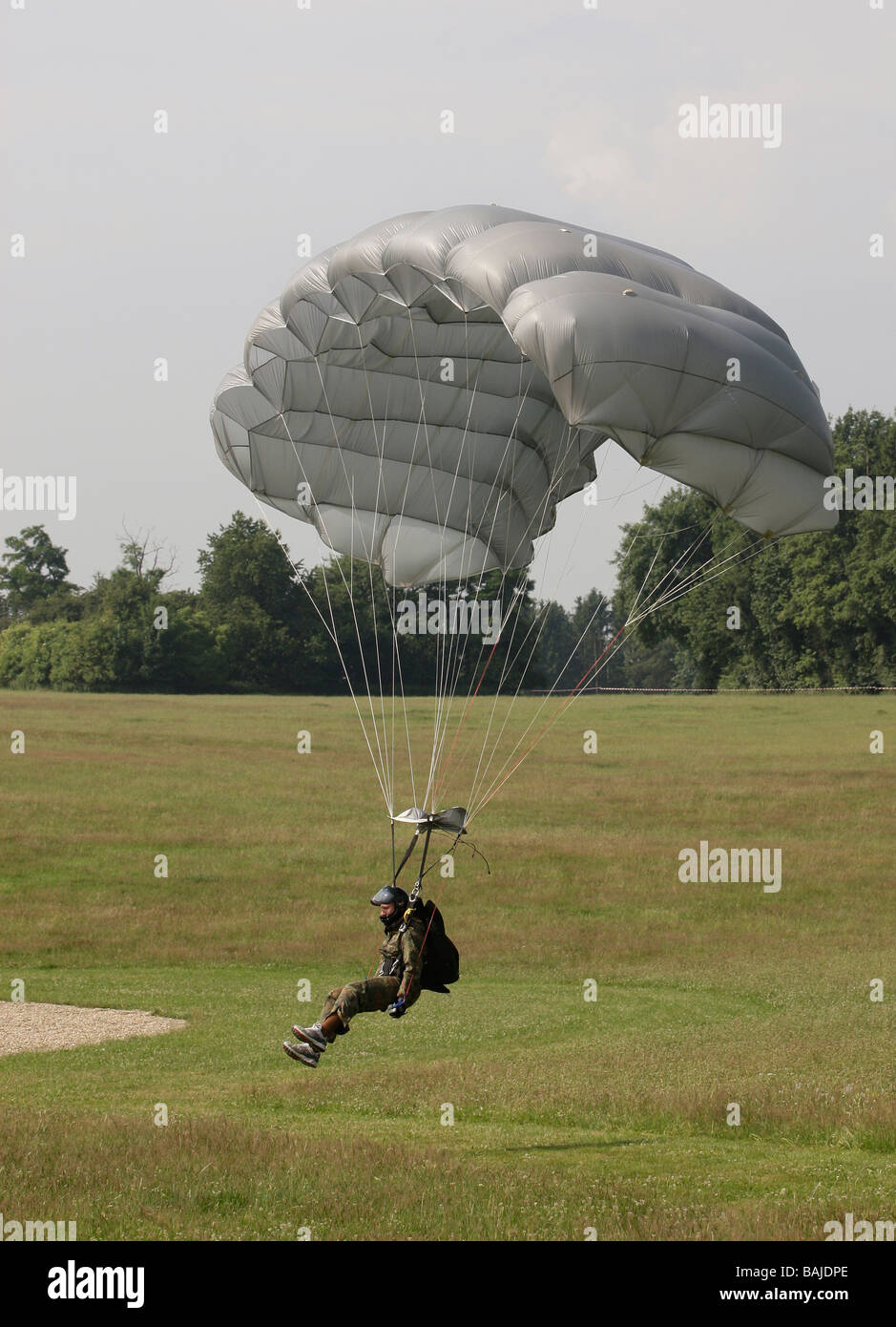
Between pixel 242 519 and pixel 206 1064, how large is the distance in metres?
78.1

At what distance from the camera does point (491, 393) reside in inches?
682

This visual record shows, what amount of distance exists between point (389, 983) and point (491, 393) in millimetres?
8298

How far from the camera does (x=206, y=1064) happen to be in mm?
18203

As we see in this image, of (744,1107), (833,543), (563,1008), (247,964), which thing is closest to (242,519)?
(833,543)

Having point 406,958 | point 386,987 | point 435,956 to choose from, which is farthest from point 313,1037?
point 435,956

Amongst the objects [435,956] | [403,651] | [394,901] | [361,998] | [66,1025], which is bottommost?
[66,1025]

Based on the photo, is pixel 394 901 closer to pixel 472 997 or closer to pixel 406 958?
pixel 406 958

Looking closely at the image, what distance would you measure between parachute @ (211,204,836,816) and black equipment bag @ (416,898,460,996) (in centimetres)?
110

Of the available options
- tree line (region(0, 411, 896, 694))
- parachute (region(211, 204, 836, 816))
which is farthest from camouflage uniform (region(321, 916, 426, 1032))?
tree line (region(0, 411, 896, 694))

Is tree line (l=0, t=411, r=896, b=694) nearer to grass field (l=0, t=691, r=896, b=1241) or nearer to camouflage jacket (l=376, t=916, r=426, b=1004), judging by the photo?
grass field (l=0, t=691, r=896, b=1241)

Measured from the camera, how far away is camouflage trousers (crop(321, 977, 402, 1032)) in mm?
11750

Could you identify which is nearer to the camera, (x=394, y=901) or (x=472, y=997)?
(x=394, y=901)

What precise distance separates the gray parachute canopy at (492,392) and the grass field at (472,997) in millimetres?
6489

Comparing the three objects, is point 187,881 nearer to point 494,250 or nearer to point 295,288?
point 295,288
